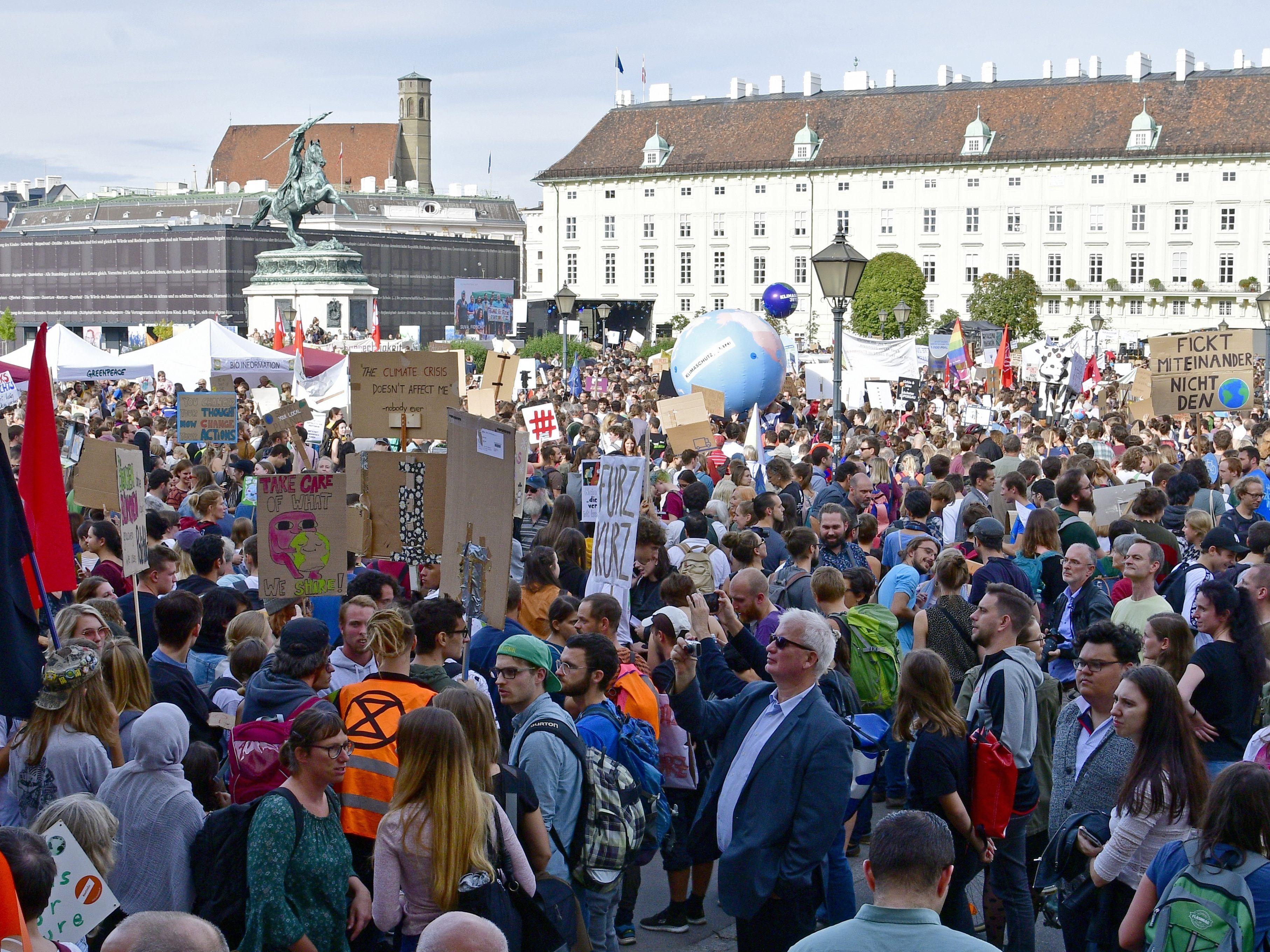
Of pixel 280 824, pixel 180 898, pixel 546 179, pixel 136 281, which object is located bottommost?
pixel 180 898

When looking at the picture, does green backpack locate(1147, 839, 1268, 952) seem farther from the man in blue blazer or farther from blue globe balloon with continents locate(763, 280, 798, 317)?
blue globe balloon with continents locate(763, 280, 798, 317)

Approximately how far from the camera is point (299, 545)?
24.8 feet

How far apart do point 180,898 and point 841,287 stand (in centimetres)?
996

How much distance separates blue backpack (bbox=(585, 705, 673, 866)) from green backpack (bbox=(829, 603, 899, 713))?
1790 mm

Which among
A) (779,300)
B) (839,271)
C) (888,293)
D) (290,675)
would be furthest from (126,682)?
(888,293)

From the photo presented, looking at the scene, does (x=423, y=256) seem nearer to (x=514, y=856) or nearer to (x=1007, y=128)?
(x=1007, y=128)

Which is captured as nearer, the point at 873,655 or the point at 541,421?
the point at 873,655

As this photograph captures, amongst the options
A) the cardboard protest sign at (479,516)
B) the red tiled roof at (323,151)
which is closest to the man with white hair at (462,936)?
the cardboard protest sign at (479,516)

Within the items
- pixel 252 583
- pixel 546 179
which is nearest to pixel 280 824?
pixel 252 583

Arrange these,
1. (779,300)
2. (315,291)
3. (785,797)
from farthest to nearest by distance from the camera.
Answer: (315,291), (779,300), (785,797)

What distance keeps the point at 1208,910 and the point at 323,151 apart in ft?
435

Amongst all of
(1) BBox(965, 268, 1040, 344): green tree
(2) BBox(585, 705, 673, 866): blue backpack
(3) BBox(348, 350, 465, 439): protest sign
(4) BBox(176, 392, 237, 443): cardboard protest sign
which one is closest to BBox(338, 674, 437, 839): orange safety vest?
(2) BBox(585, 705, 673, 866): blue backpack

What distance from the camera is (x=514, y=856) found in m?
4.34

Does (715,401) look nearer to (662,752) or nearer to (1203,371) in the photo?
(1203,371)
